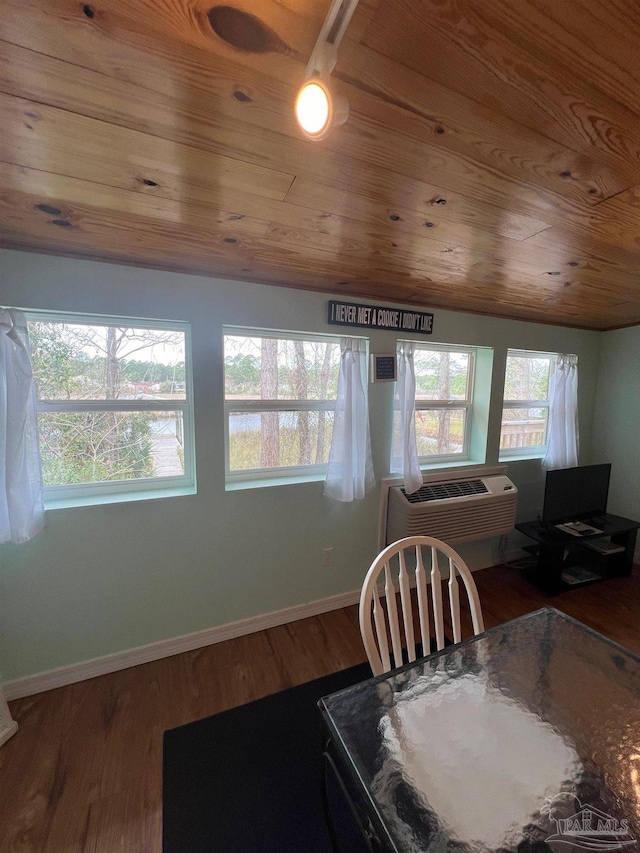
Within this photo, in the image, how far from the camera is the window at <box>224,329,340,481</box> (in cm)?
199

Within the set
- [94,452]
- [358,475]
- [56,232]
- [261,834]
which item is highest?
[56,232]

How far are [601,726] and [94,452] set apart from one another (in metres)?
2.22

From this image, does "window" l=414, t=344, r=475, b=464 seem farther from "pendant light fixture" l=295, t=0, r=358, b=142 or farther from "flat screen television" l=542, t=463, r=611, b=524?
"pendant light fixture" l=295, t=0, r=358, b=142

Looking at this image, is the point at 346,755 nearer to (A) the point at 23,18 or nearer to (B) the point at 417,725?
(B) the point at 417,725

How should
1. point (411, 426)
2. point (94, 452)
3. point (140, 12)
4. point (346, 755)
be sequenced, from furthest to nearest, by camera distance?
point (411, 426)
point (94, 452)
point (346, 755)
point (140, 12)

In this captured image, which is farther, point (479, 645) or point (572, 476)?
point (572, 476)

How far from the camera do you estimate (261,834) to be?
3.64 ft

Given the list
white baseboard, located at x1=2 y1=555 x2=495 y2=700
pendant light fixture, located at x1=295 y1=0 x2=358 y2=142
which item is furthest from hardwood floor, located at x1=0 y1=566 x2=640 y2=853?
pendant light fixture, located at x1=295 y1=0 x2=358 y2=142

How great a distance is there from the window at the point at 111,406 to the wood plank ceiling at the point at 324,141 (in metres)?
0.40

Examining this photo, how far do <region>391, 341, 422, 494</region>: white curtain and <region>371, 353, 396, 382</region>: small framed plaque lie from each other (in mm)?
56

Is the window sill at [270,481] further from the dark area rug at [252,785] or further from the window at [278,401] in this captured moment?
the dark area rug at [252,785]

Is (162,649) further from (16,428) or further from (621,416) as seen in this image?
(621,416)

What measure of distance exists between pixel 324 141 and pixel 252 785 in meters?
2.19

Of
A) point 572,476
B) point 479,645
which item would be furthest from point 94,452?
point 572,476
